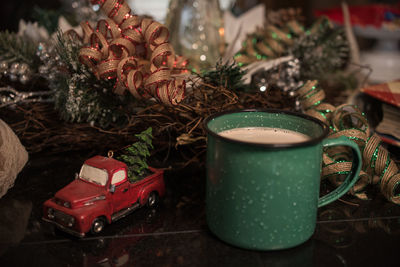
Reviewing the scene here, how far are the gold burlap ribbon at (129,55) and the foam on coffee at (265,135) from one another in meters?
0.16

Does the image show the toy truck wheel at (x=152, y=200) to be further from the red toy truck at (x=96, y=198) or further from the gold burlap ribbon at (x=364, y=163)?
the gold burlap ribbon at (x=364, y=163)

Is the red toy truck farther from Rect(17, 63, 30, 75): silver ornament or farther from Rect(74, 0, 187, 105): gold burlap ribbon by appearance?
Rect(17, 63, 30, 75): silver ornament

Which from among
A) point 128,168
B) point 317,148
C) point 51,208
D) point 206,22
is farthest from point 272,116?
point 206,22

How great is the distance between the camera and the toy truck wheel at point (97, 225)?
575mm

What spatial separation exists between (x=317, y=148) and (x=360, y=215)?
198 millimetres

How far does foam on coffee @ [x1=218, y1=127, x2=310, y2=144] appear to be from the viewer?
0.58 m

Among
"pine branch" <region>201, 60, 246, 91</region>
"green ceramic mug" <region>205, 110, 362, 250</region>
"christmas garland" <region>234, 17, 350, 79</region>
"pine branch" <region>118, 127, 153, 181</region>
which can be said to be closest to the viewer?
"green ceramic mug" <region>205, 110, 362, 250</region>

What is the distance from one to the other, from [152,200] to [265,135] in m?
0.21

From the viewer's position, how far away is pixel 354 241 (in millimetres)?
591

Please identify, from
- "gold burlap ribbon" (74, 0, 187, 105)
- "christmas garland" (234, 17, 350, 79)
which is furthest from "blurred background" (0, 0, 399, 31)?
"gold burlap ribbon" (74, 0, 187, 105)

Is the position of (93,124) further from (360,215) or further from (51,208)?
(360,215)

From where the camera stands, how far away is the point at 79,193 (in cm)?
58

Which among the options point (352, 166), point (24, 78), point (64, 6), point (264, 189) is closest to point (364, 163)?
point (352, 166)

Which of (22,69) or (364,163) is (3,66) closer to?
(22,69)
